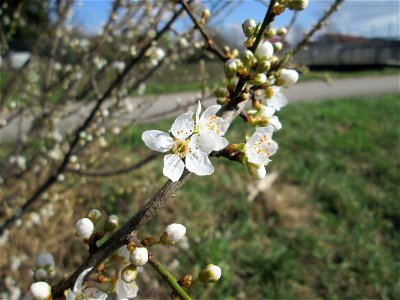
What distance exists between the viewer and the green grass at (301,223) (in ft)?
12.0

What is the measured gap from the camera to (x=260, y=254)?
392cm

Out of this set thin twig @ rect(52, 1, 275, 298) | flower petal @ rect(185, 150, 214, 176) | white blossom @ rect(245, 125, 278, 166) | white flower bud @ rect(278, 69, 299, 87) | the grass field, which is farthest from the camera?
the grass field

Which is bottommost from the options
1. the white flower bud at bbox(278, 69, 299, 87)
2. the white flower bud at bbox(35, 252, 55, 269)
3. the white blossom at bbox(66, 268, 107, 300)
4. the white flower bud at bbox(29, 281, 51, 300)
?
the white flower bud at bbox(35, 252, 55, 269)

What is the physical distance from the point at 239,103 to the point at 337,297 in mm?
Result: 2992

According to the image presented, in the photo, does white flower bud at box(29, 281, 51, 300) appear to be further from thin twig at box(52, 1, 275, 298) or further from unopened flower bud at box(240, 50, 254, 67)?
unopened flower bud at box(240, 50, 254, 67)

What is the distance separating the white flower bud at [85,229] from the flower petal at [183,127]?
13.8 inches

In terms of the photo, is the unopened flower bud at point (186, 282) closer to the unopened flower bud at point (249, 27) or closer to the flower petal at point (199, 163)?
the flower petal at point (199, 163)

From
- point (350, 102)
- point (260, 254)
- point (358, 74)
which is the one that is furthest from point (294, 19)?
point (358, 74)

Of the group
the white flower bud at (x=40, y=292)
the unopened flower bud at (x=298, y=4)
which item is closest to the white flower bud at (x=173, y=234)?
the white flower bud at (x=40, y=292)

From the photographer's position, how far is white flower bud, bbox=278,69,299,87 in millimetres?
1215

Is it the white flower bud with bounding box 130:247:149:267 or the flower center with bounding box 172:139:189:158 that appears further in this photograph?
the flower center with bounding box 172:139:189:158

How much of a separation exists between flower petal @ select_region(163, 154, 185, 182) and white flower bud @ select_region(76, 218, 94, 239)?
0.32 m

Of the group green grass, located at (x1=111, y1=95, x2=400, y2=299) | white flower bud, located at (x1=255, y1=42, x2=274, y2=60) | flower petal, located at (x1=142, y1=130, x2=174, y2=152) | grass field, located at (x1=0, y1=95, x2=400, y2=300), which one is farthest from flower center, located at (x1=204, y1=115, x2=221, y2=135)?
green grass, located at (x1=111, y1=95, x2=400, y2=299)

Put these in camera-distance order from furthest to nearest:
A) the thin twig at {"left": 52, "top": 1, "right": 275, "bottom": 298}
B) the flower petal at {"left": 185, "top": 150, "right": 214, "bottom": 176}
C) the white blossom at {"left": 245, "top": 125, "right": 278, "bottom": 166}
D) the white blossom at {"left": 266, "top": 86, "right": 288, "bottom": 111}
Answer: the white blossom at {"left": 266, "top": 86, "right": 288, "bottom": 111} < the white blossom at {"left": 245, "top": 125, "right": 278, "bottom": 166} < the flower petal at {"left": 185, "top": 150, "right": 214, "bottom": 176} < the thin twig at {"left": 52, "top": 1, "right": 275, "bottom": 298}
